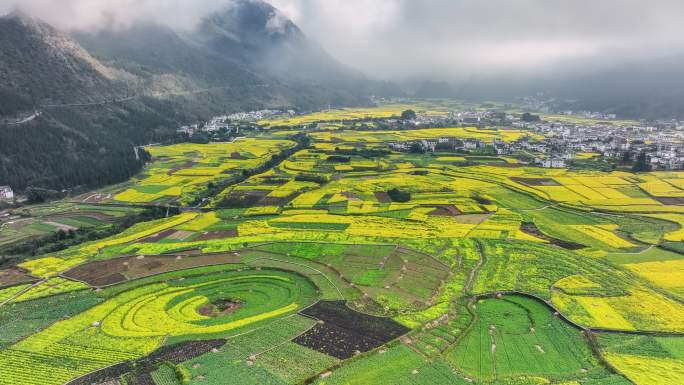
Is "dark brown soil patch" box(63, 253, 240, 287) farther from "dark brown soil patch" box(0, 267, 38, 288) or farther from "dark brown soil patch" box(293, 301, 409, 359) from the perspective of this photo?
"dark brown soil patch" box(293, 301, 409, 359)

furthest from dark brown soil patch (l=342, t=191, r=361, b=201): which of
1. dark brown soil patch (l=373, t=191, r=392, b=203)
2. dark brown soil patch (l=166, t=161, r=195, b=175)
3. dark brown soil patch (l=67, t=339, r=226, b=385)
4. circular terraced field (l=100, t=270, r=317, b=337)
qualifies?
dark brown soil patch (l=166, t=161, r=195, b=175)

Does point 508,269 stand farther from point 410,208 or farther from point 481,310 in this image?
point 410,208

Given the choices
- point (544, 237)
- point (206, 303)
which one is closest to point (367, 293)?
point (206, 303)

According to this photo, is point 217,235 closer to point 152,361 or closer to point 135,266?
point 135,266

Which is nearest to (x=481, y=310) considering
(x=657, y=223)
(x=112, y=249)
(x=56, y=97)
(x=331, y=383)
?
(x=331, y=383)

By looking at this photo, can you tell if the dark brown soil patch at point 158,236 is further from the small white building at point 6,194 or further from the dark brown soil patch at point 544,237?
the dark brown soil patch at point 544,237

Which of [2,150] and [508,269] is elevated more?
[2,150]
